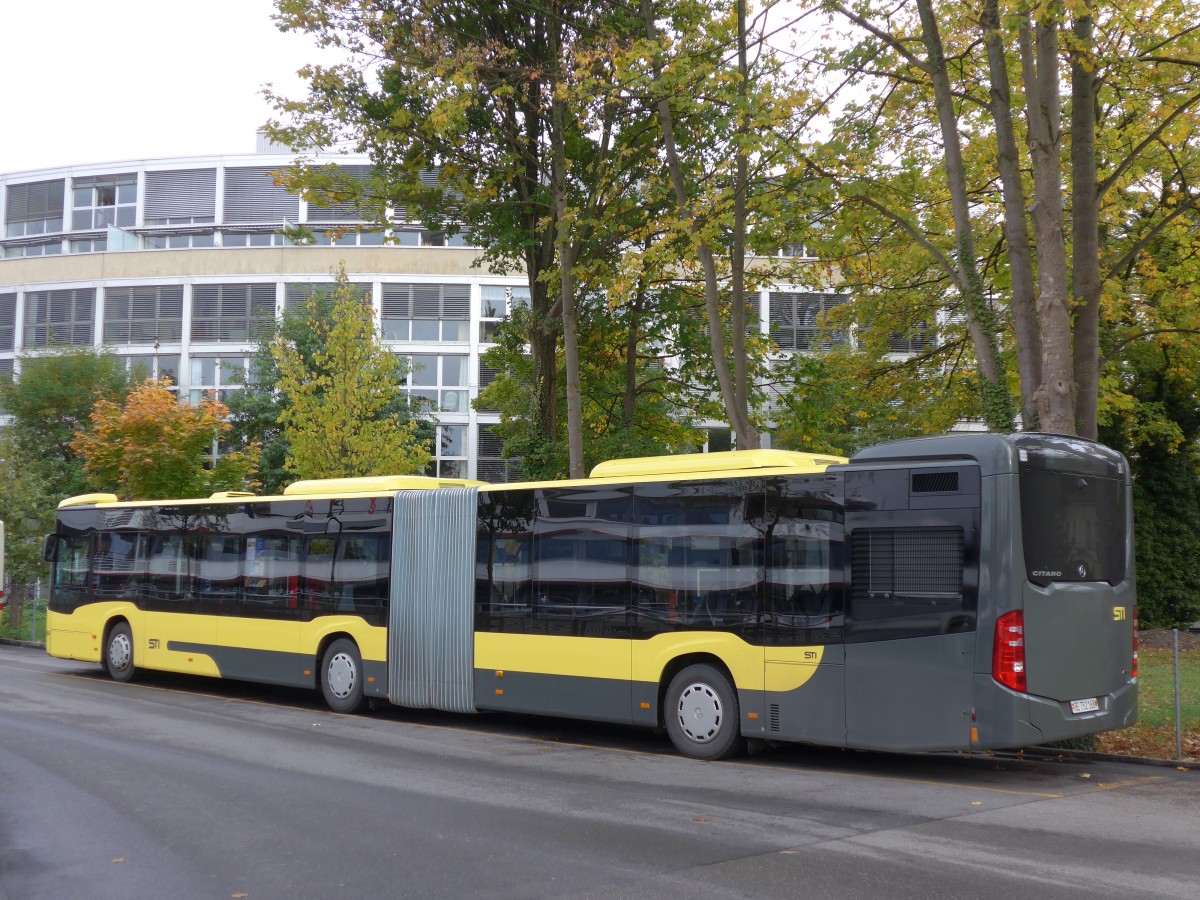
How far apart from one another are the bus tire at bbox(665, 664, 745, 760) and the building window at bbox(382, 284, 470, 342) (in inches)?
1313

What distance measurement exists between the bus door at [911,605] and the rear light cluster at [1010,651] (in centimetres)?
20

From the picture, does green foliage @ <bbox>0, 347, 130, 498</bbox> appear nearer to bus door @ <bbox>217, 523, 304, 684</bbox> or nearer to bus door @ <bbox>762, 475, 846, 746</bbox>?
bus door @ <bbox>217, 523, 304, 684</bbox>

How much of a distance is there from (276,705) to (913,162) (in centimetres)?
1221

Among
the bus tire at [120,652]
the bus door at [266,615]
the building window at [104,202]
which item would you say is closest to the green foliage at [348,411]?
the bus tire at [120,652]

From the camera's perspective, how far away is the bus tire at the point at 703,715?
38.1 ft

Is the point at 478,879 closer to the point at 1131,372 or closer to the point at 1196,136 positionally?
the point at 1196,136

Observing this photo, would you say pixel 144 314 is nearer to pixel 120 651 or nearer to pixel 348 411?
pixel 348 411

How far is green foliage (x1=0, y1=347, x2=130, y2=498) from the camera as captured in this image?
33.8 metres

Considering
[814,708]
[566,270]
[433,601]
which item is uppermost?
[566,270]

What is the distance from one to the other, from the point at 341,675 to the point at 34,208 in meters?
42.8

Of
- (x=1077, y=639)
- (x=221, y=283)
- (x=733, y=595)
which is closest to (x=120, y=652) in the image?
(x=733, y=595)

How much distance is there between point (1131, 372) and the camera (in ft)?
83.6

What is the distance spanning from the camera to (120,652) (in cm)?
1950

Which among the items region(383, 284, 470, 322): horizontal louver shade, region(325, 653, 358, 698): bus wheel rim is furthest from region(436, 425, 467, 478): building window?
region(325, 653, 358, 698): bus wheel rim
